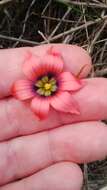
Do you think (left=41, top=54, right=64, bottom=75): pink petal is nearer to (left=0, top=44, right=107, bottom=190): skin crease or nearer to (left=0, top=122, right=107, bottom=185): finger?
(left=0, top=44, right=107, bottom=190): skin crease

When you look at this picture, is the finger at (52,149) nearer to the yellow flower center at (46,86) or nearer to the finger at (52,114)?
the finger at (52,114)

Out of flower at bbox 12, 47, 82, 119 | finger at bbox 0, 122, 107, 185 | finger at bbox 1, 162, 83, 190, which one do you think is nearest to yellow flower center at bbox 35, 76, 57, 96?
flower at bbox 12, 47, 82, 119

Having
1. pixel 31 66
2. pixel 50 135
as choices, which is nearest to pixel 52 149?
pixel 50 135

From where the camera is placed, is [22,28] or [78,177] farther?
[22,28]

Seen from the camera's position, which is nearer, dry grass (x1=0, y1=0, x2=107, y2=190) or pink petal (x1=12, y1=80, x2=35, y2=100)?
pink petal (x1=12, y1=80, x2=35, y2=100)

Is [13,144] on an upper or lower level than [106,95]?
lower

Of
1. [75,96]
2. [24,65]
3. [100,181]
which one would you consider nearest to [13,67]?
[24,65]

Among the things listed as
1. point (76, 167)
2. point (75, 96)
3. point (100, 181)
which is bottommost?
point (100, 181)

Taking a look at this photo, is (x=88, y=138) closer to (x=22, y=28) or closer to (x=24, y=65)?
(x=24, y=65)
